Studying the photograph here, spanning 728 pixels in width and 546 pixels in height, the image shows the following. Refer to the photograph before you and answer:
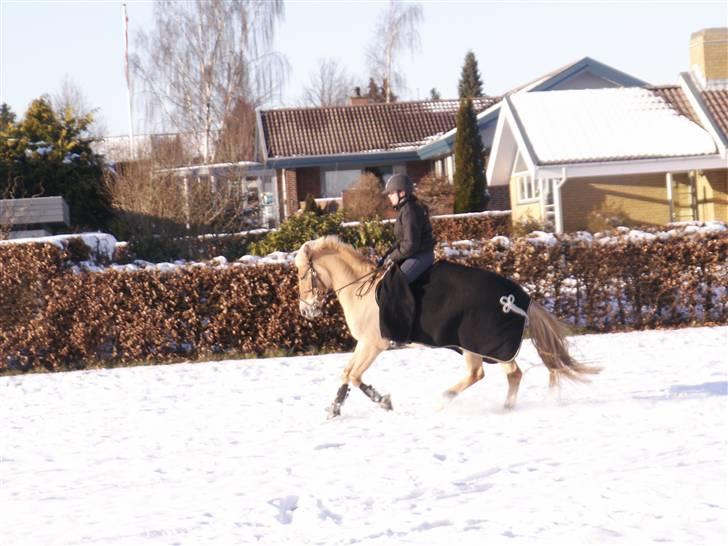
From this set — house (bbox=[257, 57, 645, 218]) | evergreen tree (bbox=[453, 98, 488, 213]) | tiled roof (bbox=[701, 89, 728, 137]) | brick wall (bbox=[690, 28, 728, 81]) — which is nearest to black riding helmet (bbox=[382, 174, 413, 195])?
tiled roof (bbox=[701, 89, 728, 137])

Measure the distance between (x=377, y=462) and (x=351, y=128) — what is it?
128 ft

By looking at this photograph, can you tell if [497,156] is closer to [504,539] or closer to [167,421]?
[167,421]

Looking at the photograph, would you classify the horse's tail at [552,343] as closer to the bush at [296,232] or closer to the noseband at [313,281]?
the noseband at [313,281]

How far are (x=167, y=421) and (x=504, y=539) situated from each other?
16.6 feet

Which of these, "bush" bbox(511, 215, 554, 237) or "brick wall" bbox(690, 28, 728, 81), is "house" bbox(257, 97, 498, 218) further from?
"bush" bbox(511, 215, 554, 237)

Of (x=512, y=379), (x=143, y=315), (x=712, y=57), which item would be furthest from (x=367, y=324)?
(x=712, y=57)

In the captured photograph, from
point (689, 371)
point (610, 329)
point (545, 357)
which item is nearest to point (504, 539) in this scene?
point (545, 357)

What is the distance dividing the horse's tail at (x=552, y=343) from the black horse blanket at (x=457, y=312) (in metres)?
0.11

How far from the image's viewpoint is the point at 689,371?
10867 mm

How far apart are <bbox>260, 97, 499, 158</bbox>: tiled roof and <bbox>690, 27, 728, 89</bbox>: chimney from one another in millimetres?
13842

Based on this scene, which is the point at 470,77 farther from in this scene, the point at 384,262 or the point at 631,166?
the point at 384,262

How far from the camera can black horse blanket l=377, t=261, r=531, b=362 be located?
8.71m

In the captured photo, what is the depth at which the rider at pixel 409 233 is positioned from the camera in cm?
886

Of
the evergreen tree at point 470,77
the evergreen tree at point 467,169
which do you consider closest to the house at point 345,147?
the evergreen tree at point 467,169
